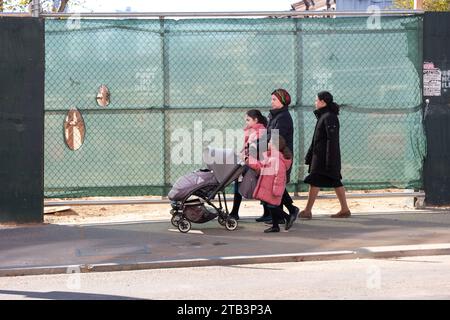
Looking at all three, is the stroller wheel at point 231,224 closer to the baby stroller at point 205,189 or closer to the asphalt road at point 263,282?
the baby stroller at point 205,189

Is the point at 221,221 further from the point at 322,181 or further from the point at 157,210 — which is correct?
the point at 157,210

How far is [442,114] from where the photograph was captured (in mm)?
12586

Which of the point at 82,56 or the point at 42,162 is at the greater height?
the point at 82,56

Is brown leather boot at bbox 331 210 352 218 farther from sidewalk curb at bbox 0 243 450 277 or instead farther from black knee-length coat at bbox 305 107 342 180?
sidewalk curb at bbox 0 243 450 277

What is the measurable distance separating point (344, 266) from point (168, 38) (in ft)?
14.5

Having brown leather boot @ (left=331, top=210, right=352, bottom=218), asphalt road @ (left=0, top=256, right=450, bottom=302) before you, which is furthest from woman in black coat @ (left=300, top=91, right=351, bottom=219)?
asphalt road @ (left=0, top=256, right=450, bottom=302)

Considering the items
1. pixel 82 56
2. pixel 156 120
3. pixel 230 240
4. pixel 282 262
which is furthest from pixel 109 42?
pixel 282 262

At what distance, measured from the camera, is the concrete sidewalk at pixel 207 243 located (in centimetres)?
945

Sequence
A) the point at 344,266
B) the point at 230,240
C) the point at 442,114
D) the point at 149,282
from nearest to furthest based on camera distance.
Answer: the point at 149,282
the point at 344,266
the point at 230,240
the point at 442,114

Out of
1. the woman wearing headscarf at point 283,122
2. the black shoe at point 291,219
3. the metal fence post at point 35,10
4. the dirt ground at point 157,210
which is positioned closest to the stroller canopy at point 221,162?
the woman wearing headscarf at point 283,122

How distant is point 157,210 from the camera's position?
13.4 meters

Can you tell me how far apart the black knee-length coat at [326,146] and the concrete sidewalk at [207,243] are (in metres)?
0.68

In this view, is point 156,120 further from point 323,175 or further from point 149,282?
point 149,282

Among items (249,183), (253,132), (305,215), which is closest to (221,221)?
(249,183)
